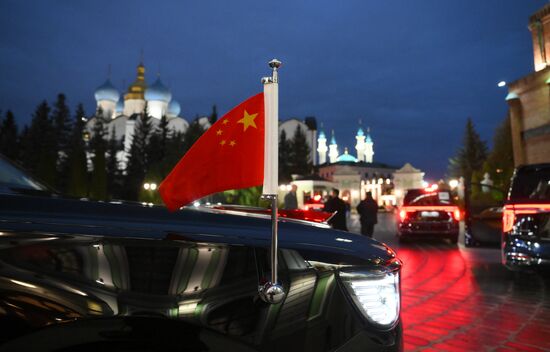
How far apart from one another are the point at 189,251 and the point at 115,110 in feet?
271

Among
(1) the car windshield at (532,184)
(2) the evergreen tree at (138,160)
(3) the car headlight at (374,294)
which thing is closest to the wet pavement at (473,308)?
(1) the car windshield at (532,184)

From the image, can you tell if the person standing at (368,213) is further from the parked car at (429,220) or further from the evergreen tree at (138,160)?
the evergreen tree at (138,160)

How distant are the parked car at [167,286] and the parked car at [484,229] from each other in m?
10.4

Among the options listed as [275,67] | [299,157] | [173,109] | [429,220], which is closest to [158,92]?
[173,109]

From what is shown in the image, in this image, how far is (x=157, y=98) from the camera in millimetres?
70312

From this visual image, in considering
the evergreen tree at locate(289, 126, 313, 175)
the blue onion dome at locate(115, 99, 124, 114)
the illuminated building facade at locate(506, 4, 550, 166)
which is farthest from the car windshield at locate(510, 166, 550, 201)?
the blue onion dome at locate(115, 99, 124, 114)

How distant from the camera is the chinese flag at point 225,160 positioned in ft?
5.53

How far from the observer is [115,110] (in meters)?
77.4

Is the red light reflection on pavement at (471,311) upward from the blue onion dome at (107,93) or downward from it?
downward

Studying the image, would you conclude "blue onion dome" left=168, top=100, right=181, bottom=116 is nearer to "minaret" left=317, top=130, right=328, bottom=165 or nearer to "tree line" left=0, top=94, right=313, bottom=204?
"tree line" left=0, top=94, right=313, bottom=204

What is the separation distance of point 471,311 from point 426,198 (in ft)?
32.9

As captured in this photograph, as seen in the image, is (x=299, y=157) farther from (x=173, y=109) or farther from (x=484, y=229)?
(x=484, y=229)

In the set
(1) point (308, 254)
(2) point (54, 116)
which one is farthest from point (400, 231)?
(2) point (54, 116)

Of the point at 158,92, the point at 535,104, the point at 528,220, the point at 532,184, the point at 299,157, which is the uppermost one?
the point at 158,92
